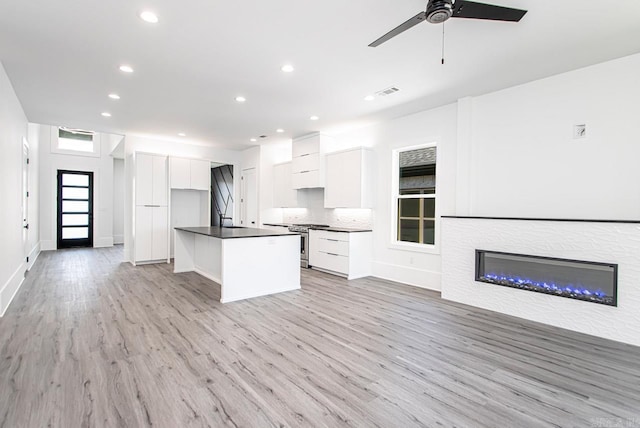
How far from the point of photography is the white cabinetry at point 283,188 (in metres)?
7.24

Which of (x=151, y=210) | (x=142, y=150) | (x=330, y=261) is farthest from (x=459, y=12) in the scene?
(x=142, y=150)

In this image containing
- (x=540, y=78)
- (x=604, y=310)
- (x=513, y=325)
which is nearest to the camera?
(x=604, y=310)

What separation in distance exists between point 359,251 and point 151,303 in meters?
3.34

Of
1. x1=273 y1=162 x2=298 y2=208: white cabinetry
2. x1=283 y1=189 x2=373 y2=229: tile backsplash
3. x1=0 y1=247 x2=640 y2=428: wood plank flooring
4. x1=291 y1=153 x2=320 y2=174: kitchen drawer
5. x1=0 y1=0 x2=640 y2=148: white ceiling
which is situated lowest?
x1=0 y1=247 x2=640 y2=428: wood plank flooring

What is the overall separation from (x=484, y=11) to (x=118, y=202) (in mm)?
10988

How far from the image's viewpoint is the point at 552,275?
11.7ft

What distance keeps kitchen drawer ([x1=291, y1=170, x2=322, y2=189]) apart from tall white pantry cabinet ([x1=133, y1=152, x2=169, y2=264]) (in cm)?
288

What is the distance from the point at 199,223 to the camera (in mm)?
8023

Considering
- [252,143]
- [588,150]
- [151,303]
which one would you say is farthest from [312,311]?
[252,143]

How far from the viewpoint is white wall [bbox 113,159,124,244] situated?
991 centimetres

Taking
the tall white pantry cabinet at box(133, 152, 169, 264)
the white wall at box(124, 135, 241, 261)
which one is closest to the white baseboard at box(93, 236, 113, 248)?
the white wall at box(124, 135, 241, 261)

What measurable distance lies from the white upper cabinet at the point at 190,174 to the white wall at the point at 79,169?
314cm

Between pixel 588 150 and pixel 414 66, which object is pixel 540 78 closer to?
pixel 588 150

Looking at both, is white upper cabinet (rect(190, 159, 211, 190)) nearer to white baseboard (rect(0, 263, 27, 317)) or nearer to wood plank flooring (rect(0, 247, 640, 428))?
white baseboard (rect(0, 263, 27, 317))
